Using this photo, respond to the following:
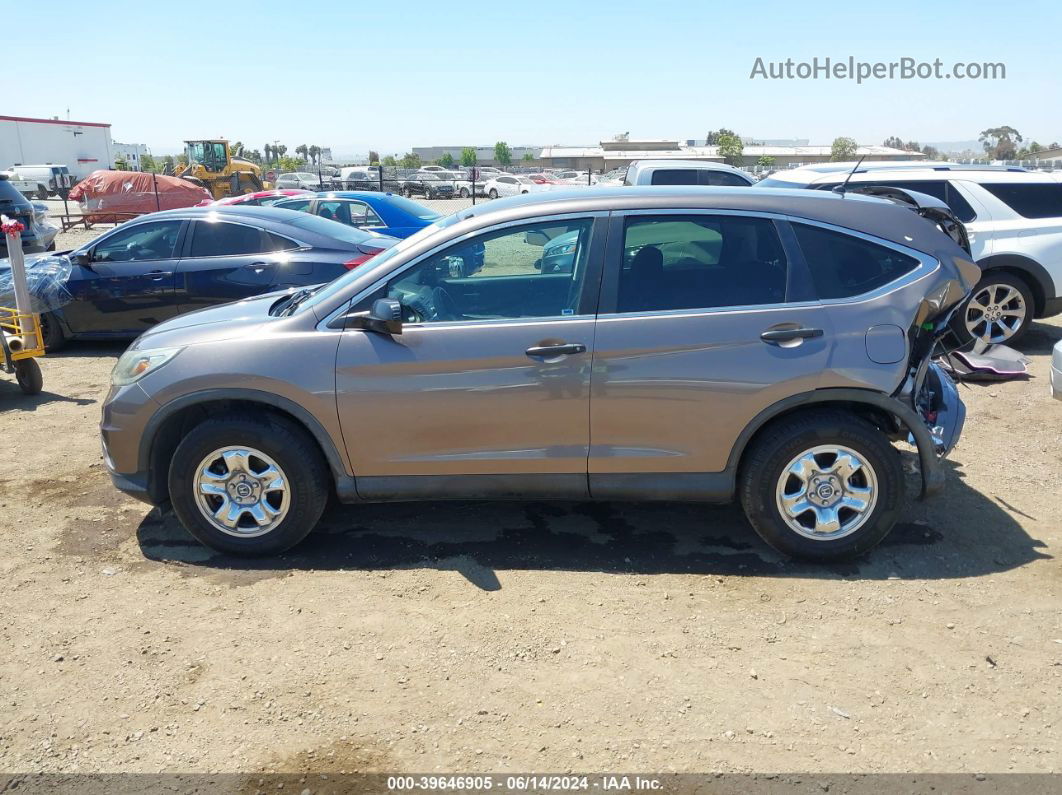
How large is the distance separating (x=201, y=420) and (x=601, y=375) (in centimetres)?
213

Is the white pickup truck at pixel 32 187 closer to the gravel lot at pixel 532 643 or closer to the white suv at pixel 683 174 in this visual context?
the white suv at pixel 683 174

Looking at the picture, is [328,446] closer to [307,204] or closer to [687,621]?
[687,621]

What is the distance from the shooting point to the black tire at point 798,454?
13.2 ft

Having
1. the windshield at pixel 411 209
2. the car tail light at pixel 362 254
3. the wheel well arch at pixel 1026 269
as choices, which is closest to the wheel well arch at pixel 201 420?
the car tail light at pixel 362 254

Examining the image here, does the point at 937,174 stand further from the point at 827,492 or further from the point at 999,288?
the point at 827,492

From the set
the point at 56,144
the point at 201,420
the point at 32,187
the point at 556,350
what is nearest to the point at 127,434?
the point at 201,420

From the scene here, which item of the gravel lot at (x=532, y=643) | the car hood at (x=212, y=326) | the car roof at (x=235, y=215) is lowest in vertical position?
the gravel lot at (x=532, y=643)

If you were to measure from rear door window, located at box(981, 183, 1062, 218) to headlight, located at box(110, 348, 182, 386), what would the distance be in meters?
7.97

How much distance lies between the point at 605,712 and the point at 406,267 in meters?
2.29

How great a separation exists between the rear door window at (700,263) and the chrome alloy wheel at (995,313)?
5.31 meters

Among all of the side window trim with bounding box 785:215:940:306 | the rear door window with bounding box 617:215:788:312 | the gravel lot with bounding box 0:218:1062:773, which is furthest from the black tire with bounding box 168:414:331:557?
the side window trim with bounding box 785:215:940:306

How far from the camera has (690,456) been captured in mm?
4117

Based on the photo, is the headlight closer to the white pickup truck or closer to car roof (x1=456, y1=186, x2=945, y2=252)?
car roof (x1=456, y1=186, x2=945, y2=252)

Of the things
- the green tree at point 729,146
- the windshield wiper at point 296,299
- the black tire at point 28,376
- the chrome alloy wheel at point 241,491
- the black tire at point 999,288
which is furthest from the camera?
the green tree at point 729,146
